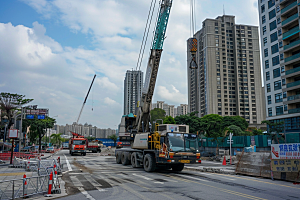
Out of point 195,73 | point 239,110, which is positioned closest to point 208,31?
point 195,73

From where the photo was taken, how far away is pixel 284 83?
157ft

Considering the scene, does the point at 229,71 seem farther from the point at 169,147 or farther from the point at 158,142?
the point at 169,147

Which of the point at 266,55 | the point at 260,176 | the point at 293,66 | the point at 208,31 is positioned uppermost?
the point at 208,31

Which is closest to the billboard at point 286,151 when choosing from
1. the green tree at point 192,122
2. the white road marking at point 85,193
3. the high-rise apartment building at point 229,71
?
the white road marking at point 85,193

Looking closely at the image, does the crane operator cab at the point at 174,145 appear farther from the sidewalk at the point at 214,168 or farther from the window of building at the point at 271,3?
the window of building at the point at 271,3

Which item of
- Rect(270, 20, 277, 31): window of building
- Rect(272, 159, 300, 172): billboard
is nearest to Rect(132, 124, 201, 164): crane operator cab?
Rect(272, 159, 300, 172): billboard

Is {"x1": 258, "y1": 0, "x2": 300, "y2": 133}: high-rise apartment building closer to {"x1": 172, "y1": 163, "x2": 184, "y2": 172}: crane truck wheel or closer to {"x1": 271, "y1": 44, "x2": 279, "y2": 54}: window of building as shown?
{"x1": 271, "y1": 44, "x2": 279, "y2": 54}: window of building

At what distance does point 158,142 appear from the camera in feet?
56.3

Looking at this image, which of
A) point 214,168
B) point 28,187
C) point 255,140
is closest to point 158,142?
point 214,168

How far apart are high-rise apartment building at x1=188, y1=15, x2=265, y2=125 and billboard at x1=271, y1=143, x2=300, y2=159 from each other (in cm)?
10118

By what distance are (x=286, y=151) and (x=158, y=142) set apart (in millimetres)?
7626

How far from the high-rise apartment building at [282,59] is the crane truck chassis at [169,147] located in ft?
114

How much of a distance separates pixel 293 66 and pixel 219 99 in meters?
69.3

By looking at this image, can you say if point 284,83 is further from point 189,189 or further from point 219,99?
point 219,99
